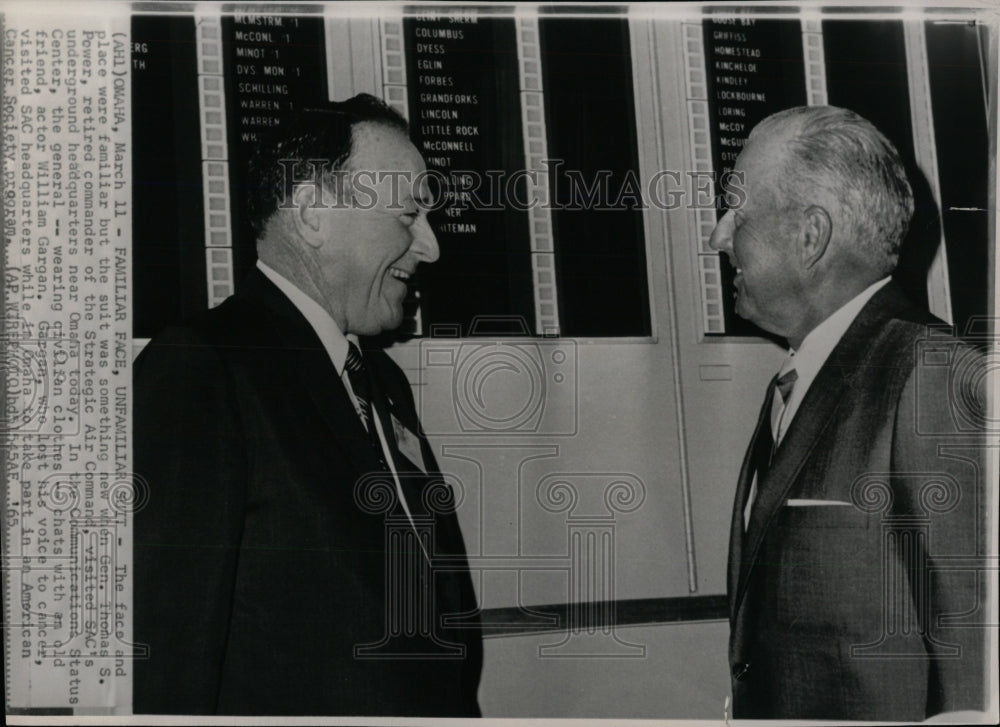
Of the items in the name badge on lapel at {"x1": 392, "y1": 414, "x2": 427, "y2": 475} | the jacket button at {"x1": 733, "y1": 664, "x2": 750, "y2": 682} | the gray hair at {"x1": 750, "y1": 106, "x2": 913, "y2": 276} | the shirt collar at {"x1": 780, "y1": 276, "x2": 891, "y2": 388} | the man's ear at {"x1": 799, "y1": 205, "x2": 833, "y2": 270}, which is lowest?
the jacket button at {"x1": 733, "y1": 664, "x2": 750, "y2": 682}

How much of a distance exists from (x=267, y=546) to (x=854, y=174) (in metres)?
1.04

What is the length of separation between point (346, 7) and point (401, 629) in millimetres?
938

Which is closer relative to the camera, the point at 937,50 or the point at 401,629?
the point at 401,629

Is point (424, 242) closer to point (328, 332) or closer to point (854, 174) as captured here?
point (328, 332)

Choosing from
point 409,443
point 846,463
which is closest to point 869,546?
point 846,463

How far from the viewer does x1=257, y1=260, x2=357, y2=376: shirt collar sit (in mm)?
1534

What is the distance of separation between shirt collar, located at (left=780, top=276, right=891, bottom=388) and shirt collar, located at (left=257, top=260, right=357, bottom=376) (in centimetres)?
69

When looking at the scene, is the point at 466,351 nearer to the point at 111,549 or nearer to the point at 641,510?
the point at 641,510

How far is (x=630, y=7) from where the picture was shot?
5.25ft

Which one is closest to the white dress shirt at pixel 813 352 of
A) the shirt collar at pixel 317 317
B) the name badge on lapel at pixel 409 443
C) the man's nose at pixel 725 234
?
the man's nose at pixel 725 234

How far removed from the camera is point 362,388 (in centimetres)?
154

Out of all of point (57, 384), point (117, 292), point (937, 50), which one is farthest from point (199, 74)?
point (937, 50)

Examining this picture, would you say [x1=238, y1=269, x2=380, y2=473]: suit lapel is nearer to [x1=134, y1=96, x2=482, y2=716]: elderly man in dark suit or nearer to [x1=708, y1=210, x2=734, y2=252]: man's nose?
[x1=134, y1=96, x2=482, y2=716]: elderly man in dark suit

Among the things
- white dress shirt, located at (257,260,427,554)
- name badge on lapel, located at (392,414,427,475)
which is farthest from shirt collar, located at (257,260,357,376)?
name badge on lapel, located at (392,414,427,475)
